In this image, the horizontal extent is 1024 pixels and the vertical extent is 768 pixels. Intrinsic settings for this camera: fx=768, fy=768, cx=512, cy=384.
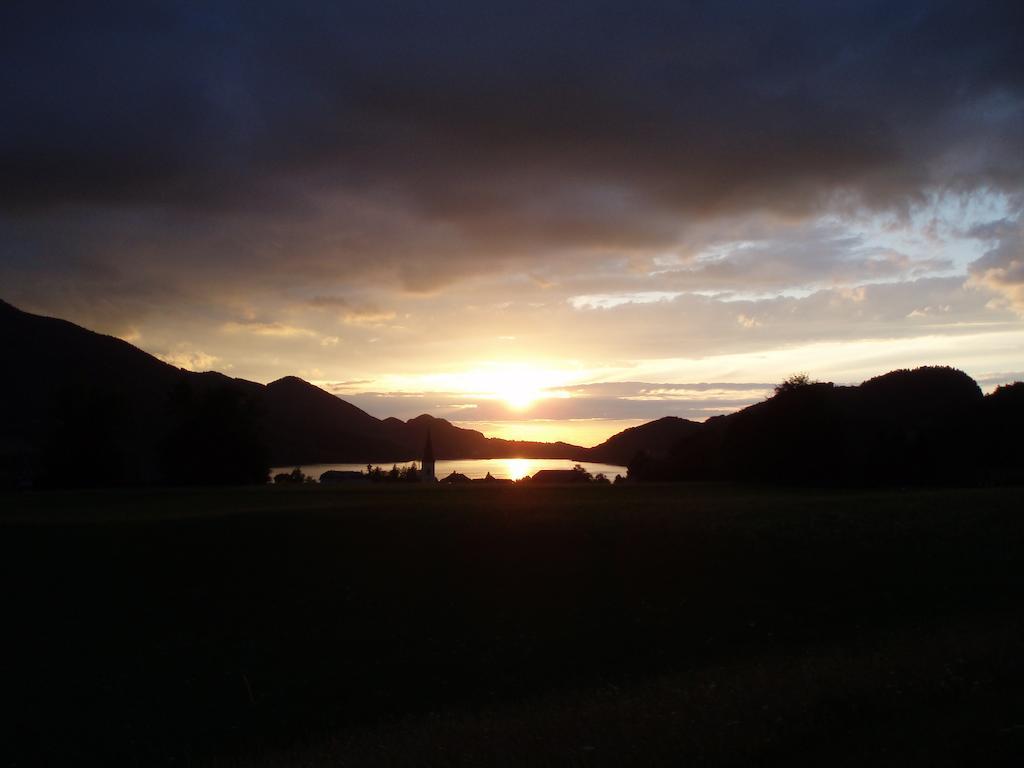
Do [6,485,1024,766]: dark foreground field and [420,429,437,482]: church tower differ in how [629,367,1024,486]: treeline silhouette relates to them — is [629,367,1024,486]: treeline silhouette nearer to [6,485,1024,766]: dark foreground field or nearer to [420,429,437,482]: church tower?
[6,485,1024,766]: dark foreground field

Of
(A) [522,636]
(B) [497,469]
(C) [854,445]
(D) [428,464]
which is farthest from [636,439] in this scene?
(A) [522,636]

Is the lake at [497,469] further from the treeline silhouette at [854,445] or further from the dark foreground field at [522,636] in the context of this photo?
the dark foreground field at [522,636]

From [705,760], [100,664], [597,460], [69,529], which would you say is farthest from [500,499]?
[597,460]

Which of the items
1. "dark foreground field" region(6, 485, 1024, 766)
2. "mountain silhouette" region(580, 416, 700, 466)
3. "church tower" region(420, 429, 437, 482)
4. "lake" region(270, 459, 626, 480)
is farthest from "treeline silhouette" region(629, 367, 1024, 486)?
"mountain silhouette" region(580, 416, 700, 466)

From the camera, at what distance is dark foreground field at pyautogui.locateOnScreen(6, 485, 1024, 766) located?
32.0ft

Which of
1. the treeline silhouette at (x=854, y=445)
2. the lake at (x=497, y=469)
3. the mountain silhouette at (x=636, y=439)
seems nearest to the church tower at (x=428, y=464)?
the lake at (x=497, y=469)

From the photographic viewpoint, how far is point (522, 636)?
18.2m

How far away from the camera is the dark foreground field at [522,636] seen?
9742mm

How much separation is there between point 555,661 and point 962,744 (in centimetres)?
1011

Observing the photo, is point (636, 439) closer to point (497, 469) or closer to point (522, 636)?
point (497, 469)

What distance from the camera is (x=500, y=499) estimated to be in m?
36.9

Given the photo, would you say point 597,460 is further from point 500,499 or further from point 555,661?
point 555,661

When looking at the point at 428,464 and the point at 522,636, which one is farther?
the point at 428,464

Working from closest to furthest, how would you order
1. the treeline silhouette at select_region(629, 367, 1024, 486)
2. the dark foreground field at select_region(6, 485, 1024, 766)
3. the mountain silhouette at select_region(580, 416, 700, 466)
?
the dark foreground field at select_region(6, 485, 1024, 766) → the treeline silhouette at select_region(629, 367, 1024, 486) → the mountain silhouette at select_region(580, 416, 700, 466)
